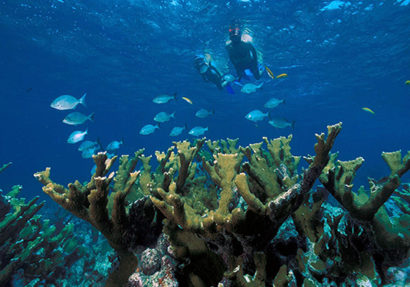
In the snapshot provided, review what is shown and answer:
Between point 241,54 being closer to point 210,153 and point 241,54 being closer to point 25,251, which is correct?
point 210,153

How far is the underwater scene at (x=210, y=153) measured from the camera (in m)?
1.66

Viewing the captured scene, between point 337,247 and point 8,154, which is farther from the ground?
point 337,247

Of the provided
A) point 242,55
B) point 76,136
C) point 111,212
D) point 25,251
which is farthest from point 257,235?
point 242,55

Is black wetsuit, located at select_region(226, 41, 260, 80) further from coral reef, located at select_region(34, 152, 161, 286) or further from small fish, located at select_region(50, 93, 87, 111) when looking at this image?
coral reef, located at select_region(34, 152, 161, 286)

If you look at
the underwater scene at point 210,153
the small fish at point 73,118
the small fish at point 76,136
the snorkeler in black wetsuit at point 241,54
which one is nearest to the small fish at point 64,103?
the underwater scene at point 210,153

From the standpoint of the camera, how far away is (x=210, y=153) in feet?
15.9

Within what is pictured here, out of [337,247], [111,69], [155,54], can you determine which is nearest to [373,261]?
[337,247]

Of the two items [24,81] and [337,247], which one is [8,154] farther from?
[337,247]

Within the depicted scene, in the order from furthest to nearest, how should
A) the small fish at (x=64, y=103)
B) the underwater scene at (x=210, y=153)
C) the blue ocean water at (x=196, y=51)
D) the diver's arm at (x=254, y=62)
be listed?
the blue ocean water at (x=196, y=51) < the diver's arm at (x=254, y=62) < the small fish at (x=64, y=103) < the underwater scene at (x=210, y=153)

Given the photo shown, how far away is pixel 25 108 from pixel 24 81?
18108mm

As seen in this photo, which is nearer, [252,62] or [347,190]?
[347,190]

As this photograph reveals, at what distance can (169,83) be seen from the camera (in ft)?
95.5

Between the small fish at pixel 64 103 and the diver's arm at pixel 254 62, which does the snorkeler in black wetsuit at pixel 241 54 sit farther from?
the small fish at pixel 64 103

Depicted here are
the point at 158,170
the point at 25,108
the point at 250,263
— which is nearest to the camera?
the point at 250,263
